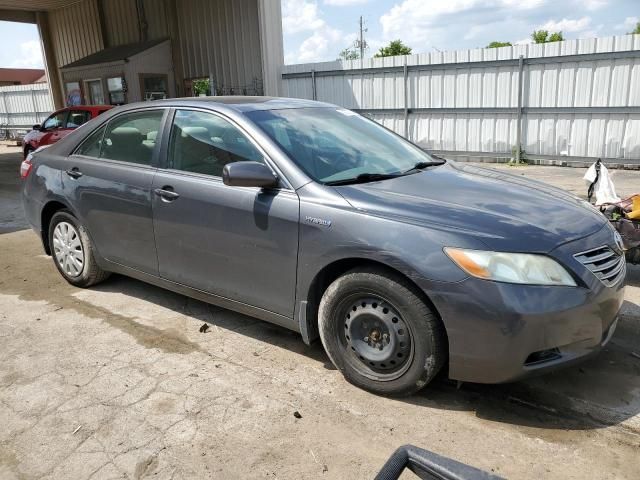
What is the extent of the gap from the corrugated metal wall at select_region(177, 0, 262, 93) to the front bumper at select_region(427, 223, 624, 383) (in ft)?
48.8

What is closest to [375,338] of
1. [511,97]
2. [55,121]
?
[511,97]

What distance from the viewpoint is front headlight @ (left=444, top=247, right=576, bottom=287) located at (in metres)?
2.54

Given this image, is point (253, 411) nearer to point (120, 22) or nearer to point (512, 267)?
point (512, 267)

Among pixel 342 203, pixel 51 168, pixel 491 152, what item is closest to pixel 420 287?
pixel 342 203

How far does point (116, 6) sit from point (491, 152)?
1561 centimetres

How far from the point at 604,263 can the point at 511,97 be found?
33.7 ft

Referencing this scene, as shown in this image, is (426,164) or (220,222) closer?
(220,222)

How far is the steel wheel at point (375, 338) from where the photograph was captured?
9.34ft

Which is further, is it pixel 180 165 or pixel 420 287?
pixel 180 165

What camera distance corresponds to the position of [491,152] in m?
12.7

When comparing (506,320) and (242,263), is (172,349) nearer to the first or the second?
(242,263)

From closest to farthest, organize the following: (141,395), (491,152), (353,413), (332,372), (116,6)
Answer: (353,413) < (141,395) < (332,372) < (491,152) < (116,6)

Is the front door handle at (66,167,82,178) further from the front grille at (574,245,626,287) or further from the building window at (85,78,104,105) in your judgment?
the building window at (85,78,104,105)

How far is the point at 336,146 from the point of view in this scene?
3596 mm
